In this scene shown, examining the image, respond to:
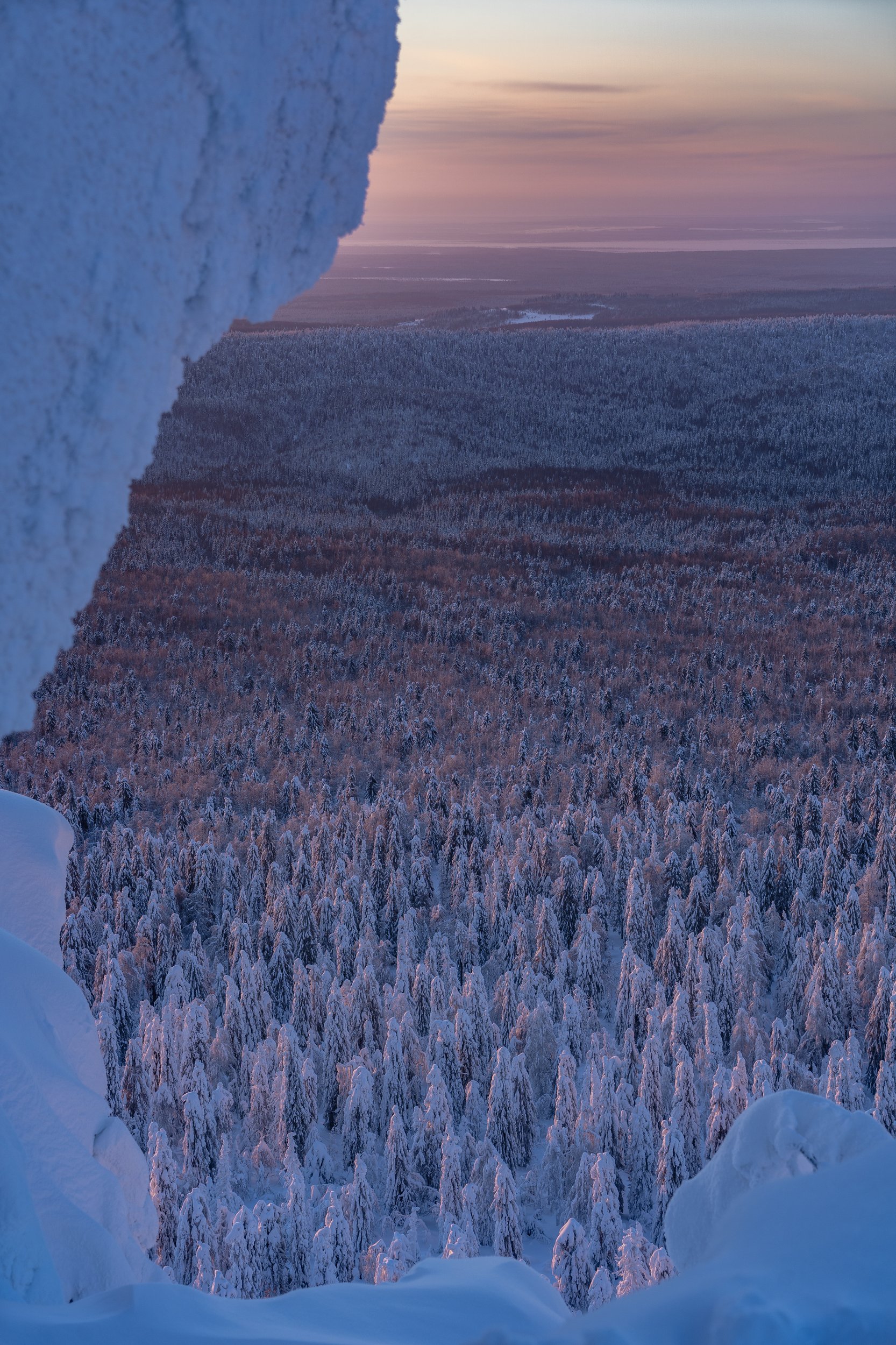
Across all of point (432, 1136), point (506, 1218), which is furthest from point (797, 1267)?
point (432, 1136)

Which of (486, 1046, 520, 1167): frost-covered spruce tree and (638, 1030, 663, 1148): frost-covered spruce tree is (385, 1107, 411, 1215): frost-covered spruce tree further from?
(638, 1030, 663, 1148): frost-covered spruce tree

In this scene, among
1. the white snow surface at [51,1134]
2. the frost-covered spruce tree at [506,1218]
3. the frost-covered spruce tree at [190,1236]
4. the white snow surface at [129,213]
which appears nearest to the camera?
the white snow surface at [129,213]

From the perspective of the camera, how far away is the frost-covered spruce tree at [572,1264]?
3.80 meters

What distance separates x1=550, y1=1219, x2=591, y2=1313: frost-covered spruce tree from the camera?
380 cm

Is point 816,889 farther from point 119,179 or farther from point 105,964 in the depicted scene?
point 119,179

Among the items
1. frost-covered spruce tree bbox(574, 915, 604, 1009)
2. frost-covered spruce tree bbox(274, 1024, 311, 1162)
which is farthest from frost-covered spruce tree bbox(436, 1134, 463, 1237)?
frost-covered spruce tree bbox(574, 915, 604, 1009)

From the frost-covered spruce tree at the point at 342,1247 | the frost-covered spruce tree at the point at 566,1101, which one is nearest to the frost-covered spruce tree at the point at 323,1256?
the frost-covered spruce tree at the point at 342,1247

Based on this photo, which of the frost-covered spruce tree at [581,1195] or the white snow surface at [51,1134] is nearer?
the white snow surface at [51,1134]

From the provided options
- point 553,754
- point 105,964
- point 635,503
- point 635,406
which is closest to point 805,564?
point 635,503

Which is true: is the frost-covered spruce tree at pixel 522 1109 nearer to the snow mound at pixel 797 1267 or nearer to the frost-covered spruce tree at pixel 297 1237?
the frost-covered spruce tree at pixel 297 1237

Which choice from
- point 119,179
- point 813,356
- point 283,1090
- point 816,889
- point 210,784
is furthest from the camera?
point 813,356

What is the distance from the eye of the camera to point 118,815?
29.5 ft

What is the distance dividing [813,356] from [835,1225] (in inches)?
2024

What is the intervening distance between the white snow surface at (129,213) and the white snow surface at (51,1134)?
57 cm
